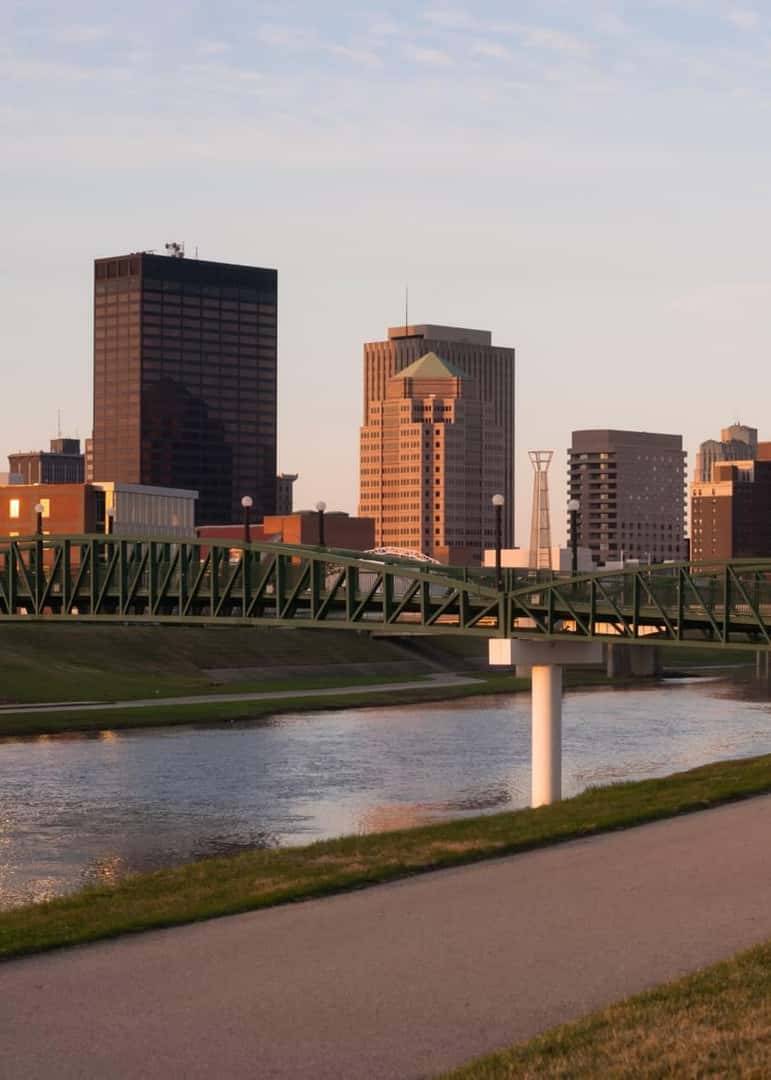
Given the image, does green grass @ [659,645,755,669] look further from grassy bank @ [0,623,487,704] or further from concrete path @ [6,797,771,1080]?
concrete path @ [6,797,771,1080]

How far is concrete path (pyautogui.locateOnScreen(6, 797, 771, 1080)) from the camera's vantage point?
15344 millimetres

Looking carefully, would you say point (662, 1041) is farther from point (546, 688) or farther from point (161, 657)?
point (161, 657)

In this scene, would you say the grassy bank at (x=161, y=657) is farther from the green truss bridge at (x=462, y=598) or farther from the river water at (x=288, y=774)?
the green truss bridge at (x=462, y=598)

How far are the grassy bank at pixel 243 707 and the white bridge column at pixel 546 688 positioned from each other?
1439 inches

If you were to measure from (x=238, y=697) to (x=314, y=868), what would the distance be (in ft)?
253

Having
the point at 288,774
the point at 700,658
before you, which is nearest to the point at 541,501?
the point at 700,658

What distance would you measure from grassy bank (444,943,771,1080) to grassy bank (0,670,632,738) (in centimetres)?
6555

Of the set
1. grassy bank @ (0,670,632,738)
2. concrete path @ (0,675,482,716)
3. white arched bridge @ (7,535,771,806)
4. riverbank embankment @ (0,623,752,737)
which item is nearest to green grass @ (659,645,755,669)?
riverbank embankment @ (0,623,752,737)

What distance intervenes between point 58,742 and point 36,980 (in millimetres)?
58475

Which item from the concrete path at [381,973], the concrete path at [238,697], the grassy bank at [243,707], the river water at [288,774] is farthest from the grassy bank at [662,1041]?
the concrete path at [238,697]

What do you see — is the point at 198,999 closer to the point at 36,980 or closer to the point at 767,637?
the point at 36,980

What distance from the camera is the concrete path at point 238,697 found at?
90.4 meters

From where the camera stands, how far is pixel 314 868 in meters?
27.3

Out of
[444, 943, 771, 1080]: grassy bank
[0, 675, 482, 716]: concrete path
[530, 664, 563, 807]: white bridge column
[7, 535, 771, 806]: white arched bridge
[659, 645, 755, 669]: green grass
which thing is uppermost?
[7, 535, 771, 806]: white arched bridge
